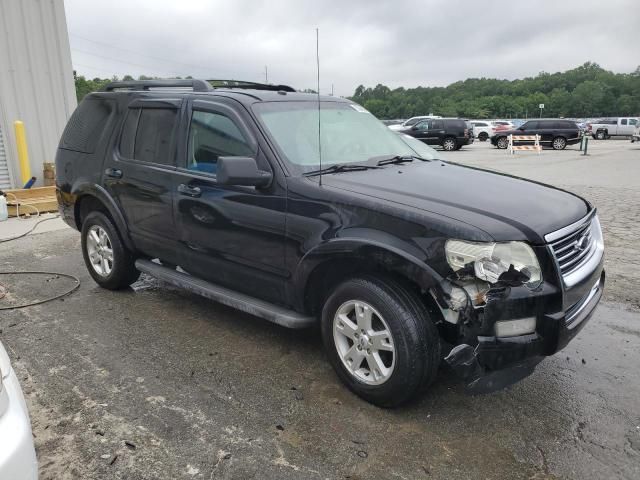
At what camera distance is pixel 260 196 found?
136 inches

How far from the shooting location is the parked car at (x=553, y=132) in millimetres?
27469

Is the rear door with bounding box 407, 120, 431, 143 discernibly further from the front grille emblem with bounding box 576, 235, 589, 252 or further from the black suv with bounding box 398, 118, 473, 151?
the front grille emblem with bounding box 576, 235, 589, 252

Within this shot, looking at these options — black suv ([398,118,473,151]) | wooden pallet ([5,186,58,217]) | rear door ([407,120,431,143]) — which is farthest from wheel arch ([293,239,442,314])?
rear door ([407,120,431,143])

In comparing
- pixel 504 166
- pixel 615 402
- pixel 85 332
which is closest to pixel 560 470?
pixel 615 402

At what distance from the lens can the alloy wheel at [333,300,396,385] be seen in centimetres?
296

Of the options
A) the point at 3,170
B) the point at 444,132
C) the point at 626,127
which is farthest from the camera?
the point at 626,127

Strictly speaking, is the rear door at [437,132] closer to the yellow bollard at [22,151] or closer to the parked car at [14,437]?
the yellow bollard at [22,151]

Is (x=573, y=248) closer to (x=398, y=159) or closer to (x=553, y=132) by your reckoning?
(x=398, y=159)

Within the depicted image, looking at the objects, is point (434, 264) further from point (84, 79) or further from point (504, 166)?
point (84, 79)

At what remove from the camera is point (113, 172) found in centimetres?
466

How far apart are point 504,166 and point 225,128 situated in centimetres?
1647

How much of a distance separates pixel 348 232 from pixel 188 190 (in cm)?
153

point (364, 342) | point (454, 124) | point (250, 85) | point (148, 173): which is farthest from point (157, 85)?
Result: point (454, 124)

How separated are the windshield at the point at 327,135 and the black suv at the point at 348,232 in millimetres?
15
